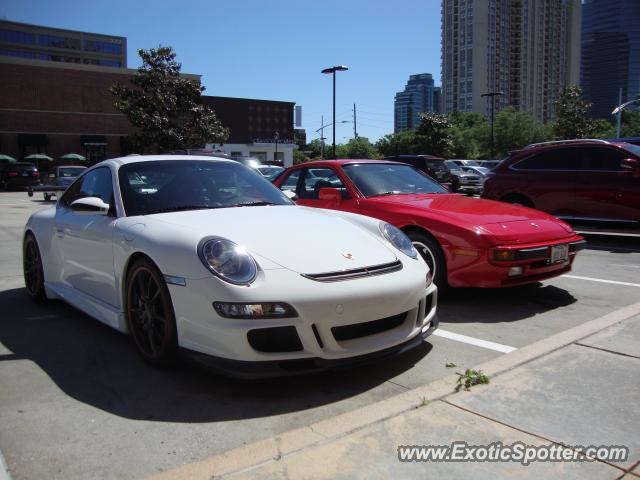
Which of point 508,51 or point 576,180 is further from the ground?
point 508,51

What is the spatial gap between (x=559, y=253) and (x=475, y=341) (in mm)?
1513

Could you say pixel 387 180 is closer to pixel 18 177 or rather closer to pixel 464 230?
pixel 464 230

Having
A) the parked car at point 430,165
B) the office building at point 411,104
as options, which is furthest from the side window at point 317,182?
the office building at point 411,104

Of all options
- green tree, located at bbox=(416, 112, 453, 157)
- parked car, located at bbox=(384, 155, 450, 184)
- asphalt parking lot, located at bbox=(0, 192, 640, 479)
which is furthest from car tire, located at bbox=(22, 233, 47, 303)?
green tree, located at bbox=(416, 112, 453, 157)

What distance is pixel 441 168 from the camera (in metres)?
20.2

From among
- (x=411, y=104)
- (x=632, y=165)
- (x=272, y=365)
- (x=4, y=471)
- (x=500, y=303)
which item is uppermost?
(x=411, y=104)

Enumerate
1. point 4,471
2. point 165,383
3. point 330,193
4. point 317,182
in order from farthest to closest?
point 317,182, point 330,193, point 165,383, point 4,471

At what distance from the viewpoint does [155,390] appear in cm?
329

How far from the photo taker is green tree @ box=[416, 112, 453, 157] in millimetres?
56594

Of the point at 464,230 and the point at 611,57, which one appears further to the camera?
the point at 611,57

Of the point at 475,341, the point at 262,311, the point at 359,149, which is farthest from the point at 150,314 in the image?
the point at 359,149

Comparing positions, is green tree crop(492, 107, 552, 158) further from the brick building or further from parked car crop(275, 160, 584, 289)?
parked car crop(275, 160, 584, 289)

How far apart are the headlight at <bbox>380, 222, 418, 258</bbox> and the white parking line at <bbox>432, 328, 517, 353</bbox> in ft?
2.56

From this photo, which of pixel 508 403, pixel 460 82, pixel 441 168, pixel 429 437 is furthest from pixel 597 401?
pixel 460 82
